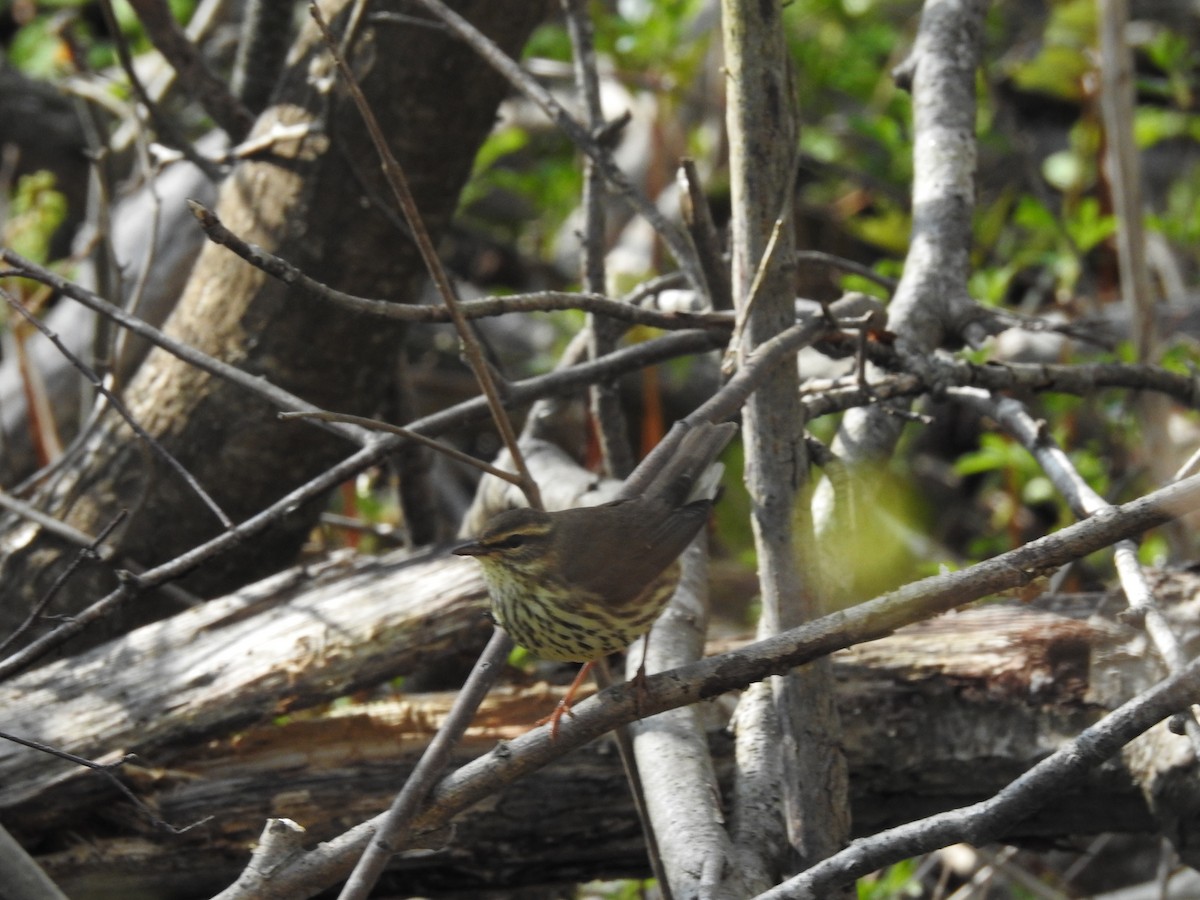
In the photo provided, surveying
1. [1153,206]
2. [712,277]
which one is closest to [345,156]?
[712,277]

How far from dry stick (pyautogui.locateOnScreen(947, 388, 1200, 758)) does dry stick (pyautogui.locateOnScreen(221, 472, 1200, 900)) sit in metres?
0.11

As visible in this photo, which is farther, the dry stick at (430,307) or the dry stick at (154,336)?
the dry stick at (154,336)

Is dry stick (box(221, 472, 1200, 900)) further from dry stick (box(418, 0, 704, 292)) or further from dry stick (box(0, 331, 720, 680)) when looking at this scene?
dry stick (box(418, 0, 704, 292))

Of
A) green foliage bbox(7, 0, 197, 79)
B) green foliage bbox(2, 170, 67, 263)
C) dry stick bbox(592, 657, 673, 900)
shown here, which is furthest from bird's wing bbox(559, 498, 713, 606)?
green foliage bbox(7, 0, 197, 79)

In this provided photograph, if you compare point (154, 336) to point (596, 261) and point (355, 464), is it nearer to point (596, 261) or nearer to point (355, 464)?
point (355, 464)

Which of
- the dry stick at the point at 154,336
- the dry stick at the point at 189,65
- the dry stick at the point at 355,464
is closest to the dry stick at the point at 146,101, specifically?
the dry stick at the point at 189,65

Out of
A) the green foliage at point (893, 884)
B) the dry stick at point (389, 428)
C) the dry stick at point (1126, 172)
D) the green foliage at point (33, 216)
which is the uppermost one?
the green foliage at point (33, 216)

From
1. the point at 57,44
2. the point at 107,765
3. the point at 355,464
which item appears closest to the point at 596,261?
the point at 355,464

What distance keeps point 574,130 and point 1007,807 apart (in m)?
2.27

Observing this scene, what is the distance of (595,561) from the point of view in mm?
2738

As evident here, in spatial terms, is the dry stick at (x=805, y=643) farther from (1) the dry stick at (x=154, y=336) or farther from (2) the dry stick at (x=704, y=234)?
(2) the dry stick at (x=704, y=234)

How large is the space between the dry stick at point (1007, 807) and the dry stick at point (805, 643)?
0.15ft

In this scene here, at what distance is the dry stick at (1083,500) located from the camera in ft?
7.39

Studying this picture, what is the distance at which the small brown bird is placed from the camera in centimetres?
270
